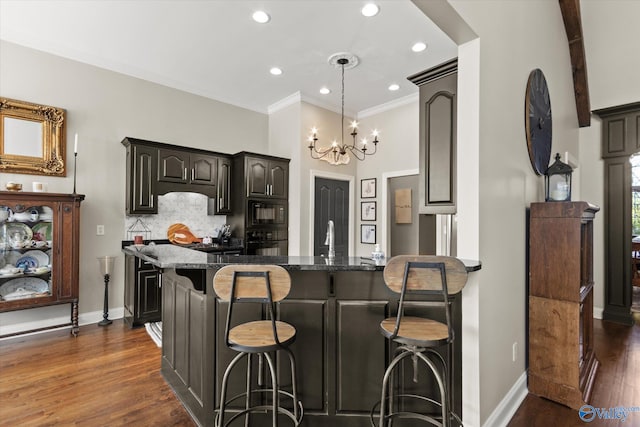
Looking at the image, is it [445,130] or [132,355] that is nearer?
[445,130]

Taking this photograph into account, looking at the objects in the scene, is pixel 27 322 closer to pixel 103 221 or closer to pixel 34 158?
pixel 103 221

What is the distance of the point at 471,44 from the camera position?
2.02m

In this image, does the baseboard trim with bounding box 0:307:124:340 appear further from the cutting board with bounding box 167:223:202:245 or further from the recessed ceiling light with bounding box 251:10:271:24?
the recessed ceiling light with bounding box 251:10:271:24

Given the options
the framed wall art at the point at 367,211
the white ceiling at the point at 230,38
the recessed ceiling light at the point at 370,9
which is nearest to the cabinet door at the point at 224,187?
the white ceiling at the point at 230,38

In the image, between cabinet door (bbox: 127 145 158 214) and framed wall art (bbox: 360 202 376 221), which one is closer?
cabinet door (bbox: 127 145 158 214)

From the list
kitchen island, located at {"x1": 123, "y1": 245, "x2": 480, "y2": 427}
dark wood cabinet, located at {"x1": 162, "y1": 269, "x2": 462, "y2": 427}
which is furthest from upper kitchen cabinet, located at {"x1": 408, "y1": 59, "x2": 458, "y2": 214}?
dark wood cabinet, located at {"x1": 162, "y1": 269, "x2": 462, "y2": 427}

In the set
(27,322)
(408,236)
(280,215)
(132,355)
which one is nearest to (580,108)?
(408,236)

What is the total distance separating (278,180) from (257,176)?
1.28ft

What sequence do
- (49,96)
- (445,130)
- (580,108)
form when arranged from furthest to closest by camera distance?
(580,108), (49,96), (445,130)

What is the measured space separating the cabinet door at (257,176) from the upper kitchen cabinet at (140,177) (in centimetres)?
125

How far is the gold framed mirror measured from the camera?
11.4ft

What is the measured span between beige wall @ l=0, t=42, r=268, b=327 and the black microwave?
55.8 inches

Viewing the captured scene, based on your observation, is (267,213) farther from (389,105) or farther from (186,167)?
(389,105)

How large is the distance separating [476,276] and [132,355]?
10.3 feet
